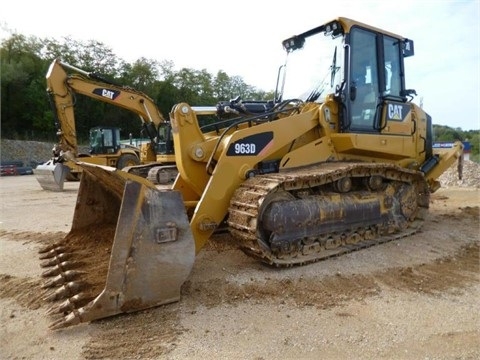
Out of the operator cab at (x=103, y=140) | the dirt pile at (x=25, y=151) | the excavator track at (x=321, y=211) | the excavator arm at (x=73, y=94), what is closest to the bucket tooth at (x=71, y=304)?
the excavator track at (x=321, y=211)

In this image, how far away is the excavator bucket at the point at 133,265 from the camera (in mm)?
3201

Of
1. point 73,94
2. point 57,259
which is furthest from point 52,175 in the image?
point 57,259

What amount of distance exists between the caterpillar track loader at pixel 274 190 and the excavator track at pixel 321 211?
0.02 m

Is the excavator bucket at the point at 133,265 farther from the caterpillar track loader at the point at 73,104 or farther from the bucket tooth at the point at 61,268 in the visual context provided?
the caterpillar track loader at the point at 73,104

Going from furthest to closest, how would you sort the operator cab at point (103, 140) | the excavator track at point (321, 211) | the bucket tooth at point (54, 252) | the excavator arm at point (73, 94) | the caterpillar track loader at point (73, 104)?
the operator cab at point (103, 140) → the excavator arm at point (73, 94) → the caterpillar track loader at point (73, 104) → the bucket tooth at point (54, 252) → the excavator track at point (321, 211)

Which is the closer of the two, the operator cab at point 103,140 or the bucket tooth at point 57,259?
the bucket tooth at point 57,259

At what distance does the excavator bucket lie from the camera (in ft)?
10.5

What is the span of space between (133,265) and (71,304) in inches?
23.6

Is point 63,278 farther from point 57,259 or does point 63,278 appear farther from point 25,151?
point 25,151

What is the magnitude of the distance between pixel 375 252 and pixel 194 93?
148 ft

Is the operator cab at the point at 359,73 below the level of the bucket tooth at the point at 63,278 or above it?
above

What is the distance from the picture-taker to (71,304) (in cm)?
326

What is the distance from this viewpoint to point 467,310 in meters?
3.54

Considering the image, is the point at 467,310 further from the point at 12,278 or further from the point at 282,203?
the point at 12,278
